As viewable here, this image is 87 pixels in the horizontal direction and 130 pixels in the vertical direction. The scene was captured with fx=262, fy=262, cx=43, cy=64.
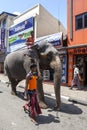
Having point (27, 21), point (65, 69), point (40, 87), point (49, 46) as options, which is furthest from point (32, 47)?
point (27, 21)

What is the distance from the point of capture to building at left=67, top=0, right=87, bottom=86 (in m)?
17.2

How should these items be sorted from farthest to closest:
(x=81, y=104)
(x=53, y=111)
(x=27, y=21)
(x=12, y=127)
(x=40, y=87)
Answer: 1. (x=27, y=21)
2. (x=81, y=104)
3. (x=40, y=87)
4. (x=53, y=111)
5. (x=12, y=127)

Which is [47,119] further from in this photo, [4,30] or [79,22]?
[4,30]

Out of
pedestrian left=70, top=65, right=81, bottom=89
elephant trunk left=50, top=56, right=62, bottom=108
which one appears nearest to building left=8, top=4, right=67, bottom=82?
pedestrian left=70, top=65, right=81, bottom=89

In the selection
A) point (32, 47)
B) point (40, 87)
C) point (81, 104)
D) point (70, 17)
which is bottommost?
point (81, 104)

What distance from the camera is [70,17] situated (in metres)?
18.2

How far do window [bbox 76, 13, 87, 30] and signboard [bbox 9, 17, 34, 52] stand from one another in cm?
822

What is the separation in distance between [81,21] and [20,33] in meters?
11.1

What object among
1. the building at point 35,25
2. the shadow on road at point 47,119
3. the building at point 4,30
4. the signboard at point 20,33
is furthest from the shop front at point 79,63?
the building at point 4,30

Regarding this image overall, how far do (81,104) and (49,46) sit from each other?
9.62ft

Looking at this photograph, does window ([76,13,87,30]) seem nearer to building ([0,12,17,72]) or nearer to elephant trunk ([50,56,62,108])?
elephant trunk ([50,56,62,108])

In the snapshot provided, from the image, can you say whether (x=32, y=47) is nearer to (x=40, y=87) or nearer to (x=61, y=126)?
(x=40, y=87)

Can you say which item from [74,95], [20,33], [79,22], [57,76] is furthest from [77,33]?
[20,33]

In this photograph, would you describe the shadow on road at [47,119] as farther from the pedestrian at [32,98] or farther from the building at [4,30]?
the building at [4,30]
